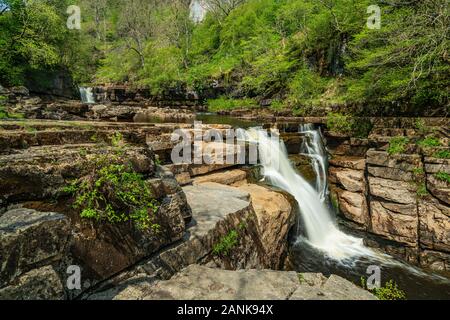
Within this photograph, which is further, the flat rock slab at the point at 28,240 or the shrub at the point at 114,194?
the shrub at the point at 114,194

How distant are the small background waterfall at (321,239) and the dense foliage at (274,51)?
461 cm

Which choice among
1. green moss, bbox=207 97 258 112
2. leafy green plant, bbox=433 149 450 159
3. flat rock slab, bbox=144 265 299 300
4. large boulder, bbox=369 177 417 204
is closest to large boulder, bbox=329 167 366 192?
large boulder, bbox=369 177 417 204

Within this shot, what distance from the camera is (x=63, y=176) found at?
296 cm

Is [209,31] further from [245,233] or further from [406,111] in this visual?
[245,233]

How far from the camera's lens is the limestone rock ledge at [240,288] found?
104 inches

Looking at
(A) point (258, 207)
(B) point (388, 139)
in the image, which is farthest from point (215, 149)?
(B) point (388, 139)

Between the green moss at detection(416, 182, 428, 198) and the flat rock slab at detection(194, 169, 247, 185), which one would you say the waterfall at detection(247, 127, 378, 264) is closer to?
the flat rock slab at detection(194, 169, 247, 185)

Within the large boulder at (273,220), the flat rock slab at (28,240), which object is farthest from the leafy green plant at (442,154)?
the flat rock slab at (28,240)

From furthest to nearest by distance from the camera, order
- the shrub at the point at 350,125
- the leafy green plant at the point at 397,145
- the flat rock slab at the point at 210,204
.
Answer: the shrub at the point at 350,125
the leafy green plant at the point at 397,145
the flat rock slab at the point at 210,204

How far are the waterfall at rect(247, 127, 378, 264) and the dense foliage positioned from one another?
4749 mm

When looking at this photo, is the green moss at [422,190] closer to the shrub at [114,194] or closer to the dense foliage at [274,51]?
the dense foliage at [274,51]

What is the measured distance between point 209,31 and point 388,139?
33.0 metres

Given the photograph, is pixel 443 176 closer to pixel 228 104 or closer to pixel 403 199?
pixel 403 199

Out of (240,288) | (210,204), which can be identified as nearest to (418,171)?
(210,204)
